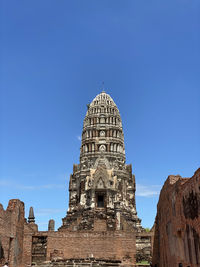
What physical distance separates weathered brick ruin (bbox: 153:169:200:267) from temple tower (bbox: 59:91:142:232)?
1973cm

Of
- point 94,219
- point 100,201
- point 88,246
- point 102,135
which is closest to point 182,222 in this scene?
point 88,246

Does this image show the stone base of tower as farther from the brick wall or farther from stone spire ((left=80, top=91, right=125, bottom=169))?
stone spire ((left=80, top=91, right=125, bottom=169))

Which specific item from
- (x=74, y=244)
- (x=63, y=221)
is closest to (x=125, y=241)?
(x=74, y=244)

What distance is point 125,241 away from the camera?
84.6ft

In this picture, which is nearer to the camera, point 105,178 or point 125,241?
point 125,241

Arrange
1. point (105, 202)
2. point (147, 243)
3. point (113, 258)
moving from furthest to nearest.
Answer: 1. point (105, 202)
2. point (147, 243)
3. point (113, 258)

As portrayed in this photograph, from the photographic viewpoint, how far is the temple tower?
3688 cm

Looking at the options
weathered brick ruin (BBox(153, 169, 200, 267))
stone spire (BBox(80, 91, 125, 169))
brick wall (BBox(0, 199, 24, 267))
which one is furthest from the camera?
stone spire (BBox(80, 91, 125, 169))

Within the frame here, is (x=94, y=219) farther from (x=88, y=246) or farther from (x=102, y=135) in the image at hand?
(x=102, y=135)

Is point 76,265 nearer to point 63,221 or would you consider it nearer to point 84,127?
point 63,221

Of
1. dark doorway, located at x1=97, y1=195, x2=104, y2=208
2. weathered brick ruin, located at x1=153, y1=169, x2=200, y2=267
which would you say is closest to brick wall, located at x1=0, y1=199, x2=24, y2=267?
weathered brick ruin, located at x1=153, y1=169, x2=200, y2=267

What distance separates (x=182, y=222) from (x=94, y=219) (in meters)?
24.3

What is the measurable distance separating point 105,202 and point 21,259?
18029mm

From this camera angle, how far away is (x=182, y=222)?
1205 centimetres
